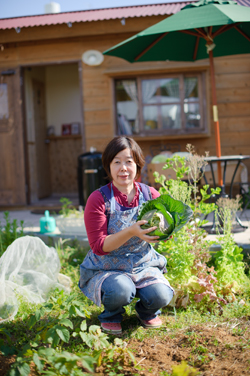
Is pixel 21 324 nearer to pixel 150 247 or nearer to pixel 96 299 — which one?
pixel 96 299

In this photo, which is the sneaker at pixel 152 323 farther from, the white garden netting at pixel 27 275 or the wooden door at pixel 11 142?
the wooden door at pixel 11 142

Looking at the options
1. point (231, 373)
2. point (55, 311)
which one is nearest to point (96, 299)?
point (55, 311)

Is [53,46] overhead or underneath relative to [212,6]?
overhead

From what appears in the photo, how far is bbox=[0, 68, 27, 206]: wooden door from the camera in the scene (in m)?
6.76

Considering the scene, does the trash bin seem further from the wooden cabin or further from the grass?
the grass

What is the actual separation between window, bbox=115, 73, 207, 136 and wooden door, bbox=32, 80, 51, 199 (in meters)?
2.69

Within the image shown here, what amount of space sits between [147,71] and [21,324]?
16.5ft

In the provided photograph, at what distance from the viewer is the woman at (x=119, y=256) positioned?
6.62 feet

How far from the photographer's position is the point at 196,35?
390cm

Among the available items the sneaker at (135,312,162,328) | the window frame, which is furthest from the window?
the sneaker at (135,312,162,328)

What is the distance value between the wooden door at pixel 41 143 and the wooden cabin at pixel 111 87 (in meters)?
1.48

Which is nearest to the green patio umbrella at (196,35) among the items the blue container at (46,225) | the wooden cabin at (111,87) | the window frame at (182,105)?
the window frame at (182,105)

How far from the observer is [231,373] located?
5.44ft

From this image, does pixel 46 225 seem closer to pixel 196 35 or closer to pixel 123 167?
pixel 123 167
